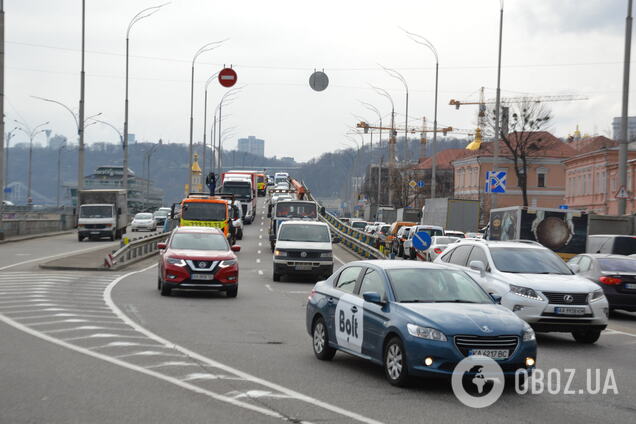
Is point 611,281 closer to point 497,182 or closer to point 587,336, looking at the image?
point 587,336

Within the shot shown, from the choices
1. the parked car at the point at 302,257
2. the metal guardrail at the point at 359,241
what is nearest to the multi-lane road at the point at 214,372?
the parked car at the point at 302,257

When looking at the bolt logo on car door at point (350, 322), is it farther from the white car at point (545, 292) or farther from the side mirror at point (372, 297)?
the white car at point (545, 292)

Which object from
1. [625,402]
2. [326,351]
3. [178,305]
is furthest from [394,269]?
[178,305]

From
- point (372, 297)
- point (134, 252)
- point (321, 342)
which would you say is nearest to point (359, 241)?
point (134, 252)

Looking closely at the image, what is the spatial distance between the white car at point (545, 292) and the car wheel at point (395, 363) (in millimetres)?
4184

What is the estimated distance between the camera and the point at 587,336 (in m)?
15.8

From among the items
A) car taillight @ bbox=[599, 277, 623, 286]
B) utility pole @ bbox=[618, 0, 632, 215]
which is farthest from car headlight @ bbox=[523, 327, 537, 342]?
utility pole @ bbox=[618, 0, 632, 215]

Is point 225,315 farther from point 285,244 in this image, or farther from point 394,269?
point 285,244

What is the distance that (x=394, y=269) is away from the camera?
11.7m

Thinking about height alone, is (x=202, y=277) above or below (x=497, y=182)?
below

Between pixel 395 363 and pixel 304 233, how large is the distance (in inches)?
844

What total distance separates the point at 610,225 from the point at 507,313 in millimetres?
32522

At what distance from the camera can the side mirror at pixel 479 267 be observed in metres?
15.6

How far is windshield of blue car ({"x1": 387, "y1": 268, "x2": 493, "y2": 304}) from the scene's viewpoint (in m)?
11.2
